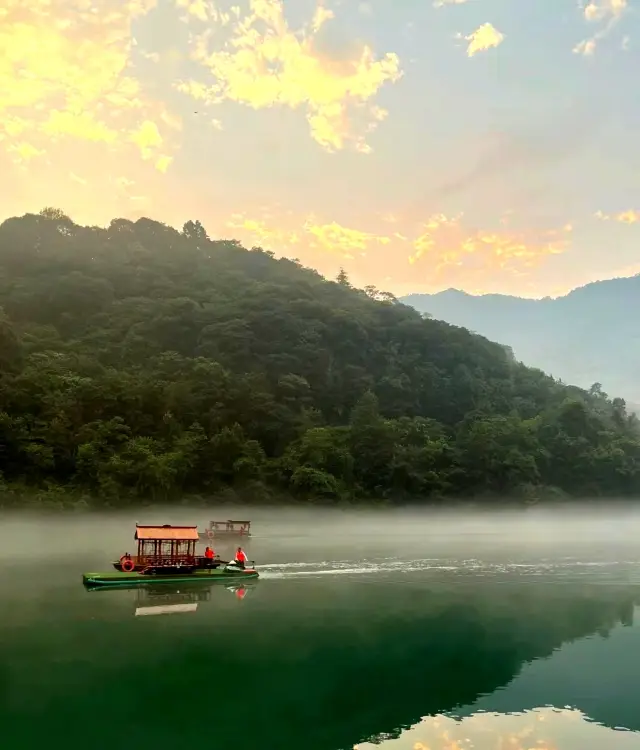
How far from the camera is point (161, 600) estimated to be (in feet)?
86.9

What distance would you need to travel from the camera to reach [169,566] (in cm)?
2834

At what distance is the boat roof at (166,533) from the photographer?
28922 millimetres

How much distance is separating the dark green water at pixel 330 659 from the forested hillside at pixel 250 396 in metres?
21.8

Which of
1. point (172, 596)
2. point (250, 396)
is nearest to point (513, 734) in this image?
point (172, 596)

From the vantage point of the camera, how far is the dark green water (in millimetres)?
12781

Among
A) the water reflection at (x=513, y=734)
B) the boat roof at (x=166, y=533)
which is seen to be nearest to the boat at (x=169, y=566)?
the boat roof at (x=166, y=533)

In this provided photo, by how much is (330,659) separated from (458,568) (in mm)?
18672

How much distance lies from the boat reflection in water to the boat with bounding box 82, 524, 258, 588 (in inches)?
11.8

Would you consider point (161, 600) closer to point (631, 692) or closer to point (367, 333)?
point (631, 692)

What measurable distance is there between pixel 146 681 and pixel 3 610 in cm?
975

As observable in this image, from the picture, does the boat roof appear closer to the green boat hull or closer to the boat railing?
the boat railing

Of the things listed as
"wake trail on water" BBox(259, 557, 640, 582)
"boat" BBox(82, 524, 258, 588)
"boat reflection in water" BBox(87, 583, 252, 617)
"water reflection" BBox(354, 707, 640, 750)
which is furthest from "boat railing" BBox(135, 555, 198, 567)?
"water reflection" BBox(354, 707, 640, 750)

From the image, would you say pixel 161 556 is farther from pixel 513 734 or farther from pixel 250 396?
pixel 250 396

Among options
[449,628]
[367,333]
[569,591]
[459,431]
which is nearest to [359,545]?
[569,591]
